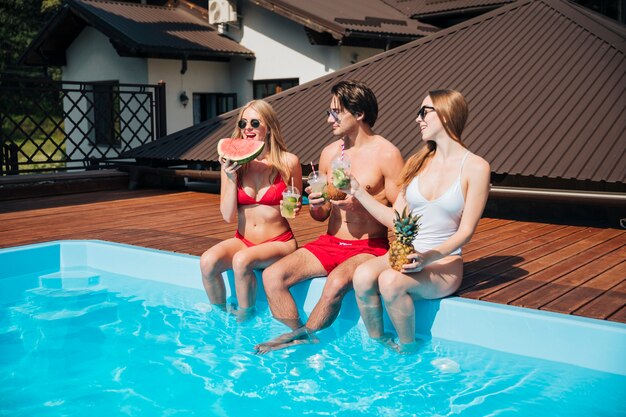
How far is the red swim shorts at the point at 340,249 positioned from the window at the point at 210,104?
1278cm

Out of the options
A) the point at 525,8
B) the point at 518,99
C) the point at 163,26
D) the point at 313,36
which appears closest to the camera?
the point at 518,99

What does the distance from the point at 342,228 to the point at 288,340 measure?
0.87 meters

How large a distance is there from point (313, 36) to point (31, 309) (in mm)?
10738

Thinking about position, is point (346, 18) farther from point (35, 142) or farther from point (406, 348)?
point (406, 348)

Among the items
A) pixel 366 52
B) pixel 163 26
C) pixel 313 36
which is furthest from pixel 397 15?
pixel 163 26

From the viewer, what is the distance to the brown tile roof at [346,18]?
14.0 metres

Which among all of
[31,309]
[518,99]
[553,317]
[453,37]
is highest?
[453,37]

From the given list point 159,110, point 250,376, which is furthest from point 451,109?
point 159,110

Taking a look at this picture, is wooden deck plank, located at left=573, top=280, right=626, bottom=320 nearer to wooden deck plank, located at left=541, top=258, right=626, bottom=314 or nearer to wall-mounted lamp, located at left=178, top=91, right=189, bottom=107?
wooden deck plank, located at left=541, top=258, right=626, bottom=314

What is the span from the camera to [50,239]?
252 inches

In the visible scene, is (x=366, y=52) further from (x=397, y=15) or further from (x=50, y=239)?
(x=50, y=239)

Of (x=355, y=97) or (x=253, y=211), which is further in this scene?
(x=253, y=211)

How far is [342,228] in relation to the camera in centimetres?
445

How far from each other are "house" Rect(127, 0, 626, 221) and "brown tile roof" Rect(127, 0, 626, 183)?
0.5 inches
